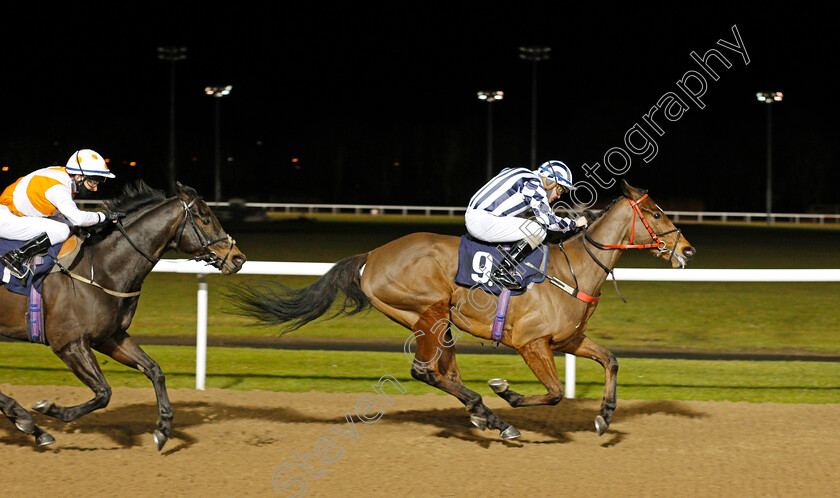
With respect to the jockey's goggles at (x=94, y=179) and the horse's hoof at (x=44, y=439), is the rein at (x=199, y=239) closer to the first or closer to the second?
the jockey's goggles at (x=94, y=179)

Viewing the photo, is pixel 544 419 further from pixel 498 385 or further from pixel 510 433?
pixel 498 385

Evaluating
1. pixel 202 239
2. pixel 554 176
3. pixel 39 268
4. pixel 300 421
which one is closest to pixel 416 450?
pixel 300 421

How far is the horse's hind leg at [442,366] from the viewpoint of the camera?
486 centimetres

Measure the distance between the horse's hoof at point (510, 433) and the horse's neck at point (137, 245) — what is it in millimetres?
1958

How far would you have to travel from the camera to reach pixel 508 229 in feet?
16.4

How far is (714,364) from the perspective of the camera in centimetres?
765

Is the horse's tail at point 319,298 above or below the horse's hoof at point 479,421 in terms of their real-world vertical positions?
above

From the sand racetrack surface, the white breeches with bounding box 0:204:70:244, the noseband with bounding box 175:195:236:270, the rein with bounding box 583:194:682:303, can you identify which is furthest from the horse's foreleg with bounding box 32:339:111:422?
the rein with bounding box 583:194:682:303

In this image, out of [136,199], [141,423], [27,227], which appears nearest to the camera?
[27,227]

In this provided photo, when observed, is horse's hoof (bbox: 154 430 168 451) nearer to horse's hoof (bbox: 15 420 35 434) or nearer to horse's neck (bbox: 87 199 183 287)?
horse's hoof (bbox: 15 420 35 434)

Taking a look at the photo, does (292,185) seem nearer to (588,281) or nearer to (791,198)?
(791,198)

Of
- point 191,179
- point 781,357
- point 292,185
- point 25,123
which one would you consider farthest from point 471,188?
point 781,357

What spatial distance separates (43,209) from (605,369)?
2.97 m

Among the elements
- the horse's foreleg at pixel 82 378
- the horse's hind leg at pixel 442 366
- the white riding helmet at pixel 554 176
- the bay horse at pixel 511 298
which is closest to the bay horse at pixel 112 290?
the horse's foreleg at pixel 82 378
